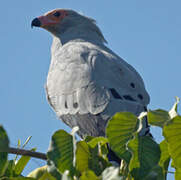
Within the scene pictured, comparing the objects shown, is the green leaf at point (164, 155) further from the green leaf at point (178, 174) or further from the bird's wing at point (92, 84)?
the bird's wing at point (92, 84)

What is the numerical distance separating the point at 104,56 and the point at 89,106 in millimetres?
785

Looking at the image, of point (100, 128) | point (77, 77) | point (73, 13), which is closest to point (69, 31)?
point (73, 13)

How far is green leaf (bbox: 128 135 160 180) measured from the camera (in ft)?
7.61

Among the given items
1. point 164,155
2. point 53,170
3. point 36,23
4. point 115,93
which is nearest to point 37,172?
point 53,170

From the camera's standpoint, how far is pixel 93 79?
6.64 meters

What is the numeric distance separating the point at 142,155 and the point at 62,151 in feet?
1.07

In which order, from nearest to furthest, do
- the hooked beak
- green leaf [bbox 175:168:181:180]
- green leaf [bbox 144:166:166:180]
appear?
green leaf [bbox 144:166:166:180] < green leaf [bbox 175:168:181:180] < the hooked beak

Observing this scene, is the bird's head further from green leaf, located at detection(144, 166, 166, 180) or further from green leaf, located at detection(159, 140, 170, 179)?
green leaf, located at detection(144, 166, 166, 180)

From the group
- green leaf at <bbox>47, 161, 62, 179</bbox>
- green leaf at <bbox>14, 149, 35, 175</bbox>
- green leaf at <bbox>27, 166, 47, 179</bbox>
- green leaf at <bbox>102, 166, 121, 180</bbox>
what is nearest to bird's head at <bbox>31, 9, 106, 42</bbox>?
green leaf at <bbox>14, 149, 35, 175</bbox>

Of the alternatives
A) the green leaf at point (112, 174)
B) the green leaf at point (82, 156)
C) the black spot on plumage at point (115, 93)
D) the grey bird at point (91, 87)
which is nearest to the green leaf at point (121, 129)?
the green leaf at point (82, 156)

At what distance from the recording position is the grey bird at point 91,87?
6.43 meters

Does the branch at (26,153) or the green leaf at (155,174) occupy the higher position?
the branch at (26,153)

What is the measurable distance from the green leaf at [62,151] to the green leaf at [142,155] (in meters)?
0.24

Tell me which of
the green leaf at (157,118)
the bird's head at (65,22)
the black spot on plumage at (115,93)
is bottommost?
the black spot on plumage at (115,93)
